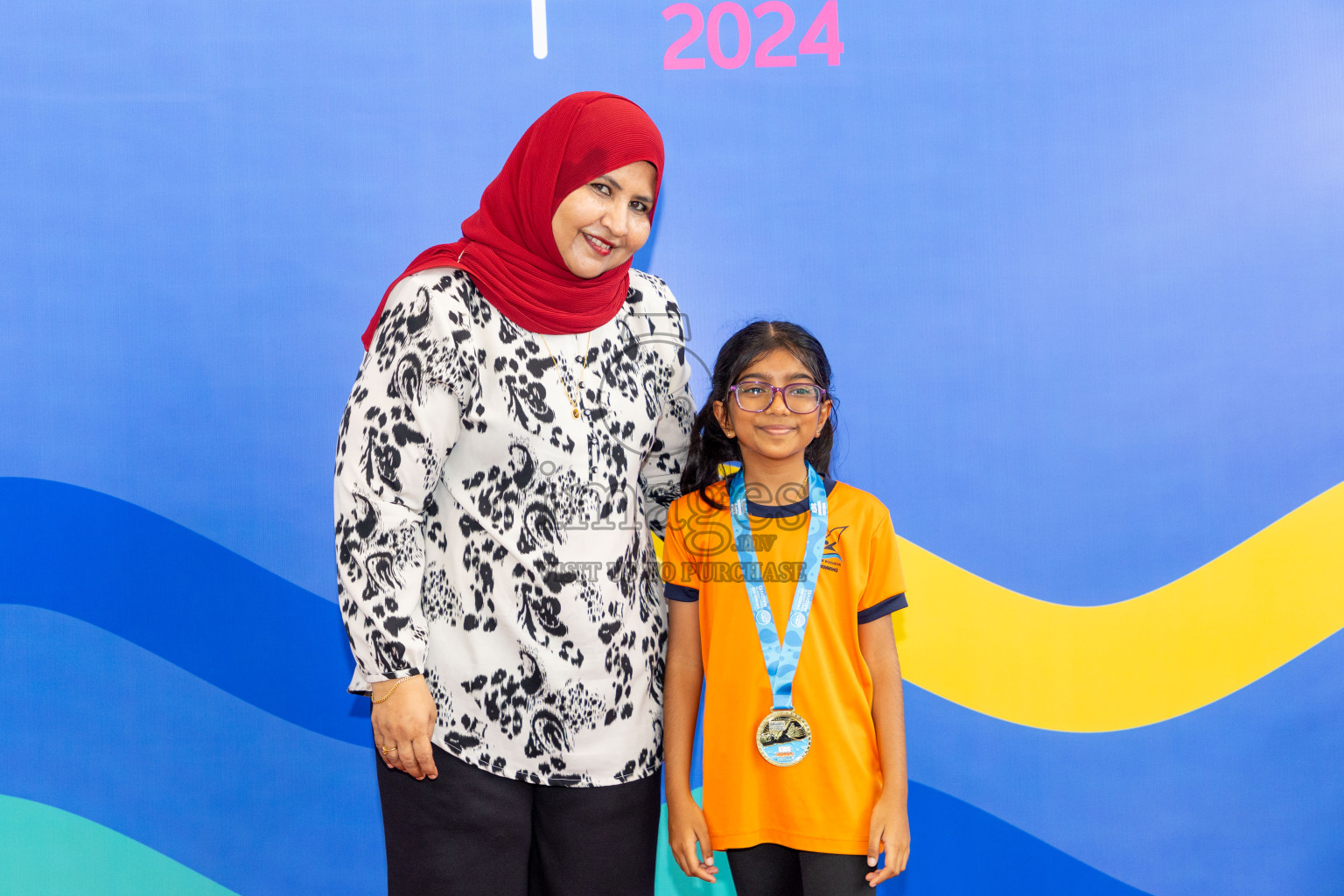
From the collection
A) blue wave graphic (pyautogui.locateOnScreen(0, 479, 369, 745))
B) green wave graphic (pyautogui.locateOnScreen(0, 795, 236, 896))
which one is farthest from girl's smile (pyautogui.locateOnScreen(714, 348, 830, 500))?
green wave graphic (pyautogui.locateOnScreen(0, 795, 236, 896))

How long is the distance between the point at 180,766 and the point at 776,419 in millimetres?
1680

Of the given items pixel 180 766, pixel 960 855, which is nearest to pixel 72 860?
pixel 180 766

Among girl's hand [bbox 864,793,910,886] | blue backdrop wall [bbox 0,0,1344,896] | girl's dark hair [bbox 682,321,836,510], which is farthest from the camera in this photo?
blue backdrop wall [bbox 0,0,1344,896]

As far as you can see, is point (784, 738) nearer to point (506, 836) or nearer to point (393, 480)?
point (506, 836)

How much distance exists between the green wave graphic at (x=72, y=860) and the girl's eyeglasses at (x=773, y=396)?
1.78m

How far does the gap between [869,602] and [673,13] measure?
1447mm

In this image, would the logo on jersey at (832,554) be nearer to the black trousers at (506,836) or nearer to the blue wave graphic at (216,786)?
the black trousers at (506,836)

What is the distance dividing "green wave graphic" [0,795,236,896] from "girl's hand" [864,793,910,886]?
5.39 feet

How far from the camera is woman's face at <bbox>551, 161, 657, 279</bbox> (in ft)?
4.51

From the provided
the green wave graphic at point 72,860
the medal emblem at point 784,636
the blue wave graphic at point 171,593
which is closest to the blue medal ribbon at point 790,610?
the medal emblem at point 784,636

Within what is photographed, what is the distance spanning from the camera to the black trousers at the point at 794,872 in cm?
147

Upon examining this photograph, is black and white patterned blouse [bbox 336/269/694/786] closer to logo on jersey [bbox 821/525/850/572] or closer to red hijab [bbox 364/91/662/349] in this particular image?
red hijab [bbox 364/91/662/349]

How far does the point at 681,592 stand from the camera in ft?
5.08

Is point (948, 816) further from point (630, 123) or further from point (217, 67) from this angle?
point (217, 67)
